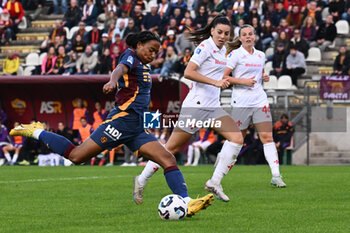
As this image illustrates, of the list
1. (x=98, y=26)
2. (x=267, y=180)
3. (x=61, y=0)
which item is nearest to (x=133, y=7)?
(x=98, y=26)

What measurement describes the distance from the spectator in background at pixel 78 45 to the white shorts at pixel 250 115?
15.9m

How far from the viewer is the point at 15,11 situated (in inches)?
1247

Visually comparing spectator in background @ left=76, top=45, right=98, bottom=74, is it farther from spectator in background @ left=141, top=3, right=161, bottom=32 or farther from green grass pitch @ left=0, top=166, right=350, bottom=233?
green grass pitch @ left=0, top=166, right=350, bottom=233

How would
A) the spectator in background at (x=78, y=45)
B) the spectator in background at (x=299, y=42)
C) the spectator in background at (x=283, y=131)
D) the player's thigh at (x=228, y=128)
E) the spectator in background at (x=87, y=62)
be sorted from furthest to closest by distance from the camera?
the spectator in background at (x=78, y=45) < the spectator in background at (x=87, y=62) < the spectator in background at (x=299, y=42) < the spectator in background at (x=283, y=131) < the player's thigh at (x=228, y=128)

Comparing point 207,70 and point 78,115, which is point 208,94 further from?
point 78,115

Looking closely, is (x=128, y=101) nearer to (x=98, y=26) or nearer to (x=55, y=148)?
(x=55, y=148)

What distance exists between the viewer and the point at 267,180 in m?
14.0

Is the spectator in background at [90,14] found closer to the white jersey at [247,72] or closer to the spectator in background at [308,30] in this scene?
the spectator in background at [308,30]

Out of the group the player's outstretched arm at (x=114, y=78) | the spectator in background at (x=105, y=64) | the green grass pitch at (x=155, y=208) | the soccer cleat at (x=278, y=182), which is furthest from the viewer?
the spectator in background at (x=105, y=64)

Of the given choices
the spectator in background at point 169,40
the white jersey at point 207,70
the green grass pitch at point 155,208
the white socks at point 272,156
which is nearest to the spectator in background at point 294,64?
the spectator in background at point 169,40

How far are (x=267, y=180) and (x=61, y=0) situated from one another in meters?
20.7

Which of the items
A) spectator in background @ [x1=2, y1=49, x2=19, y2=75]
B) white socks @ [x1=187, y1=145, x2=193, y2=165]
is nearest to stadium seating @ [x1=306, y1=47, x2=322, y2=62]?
white socks @ [x1=187, y1=145, x2=193, y2=165]

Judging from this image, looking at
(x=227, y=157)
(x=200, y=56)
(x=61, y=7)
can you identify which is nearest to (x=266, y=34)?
(x=61, y=7)

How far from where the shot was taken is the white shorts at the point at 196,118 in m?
9.98
